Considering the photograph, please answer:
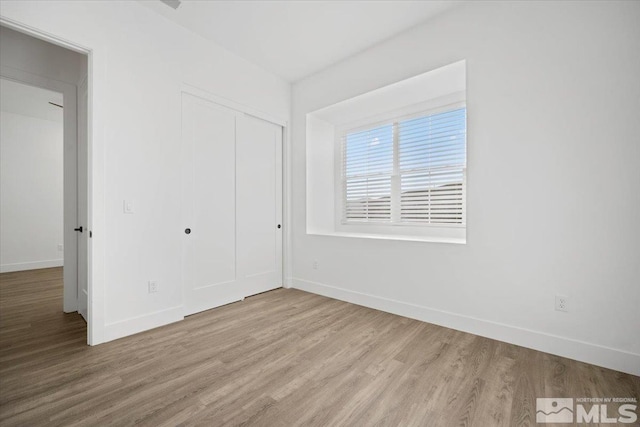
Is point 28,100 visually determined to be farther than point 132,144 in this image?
Yes

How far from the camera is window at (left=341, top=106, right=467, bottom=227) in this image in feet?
10.5

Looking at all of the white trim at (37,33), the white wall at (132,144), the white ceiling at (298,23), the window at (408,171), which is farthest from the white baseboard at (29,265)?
the window at (408,171)

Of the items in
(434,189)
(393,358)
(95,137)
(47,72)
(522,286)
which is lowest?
(393,358)

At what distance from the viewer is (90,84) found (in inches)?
92.9

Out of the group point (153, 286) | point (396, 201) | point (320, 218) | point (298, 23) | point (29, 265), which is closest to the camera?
point (153, 286)

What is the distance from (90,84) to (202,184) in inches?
50.2

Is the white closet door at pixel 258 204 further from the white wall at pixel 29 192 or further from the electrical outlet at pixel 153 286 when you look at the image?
the white wall at pixel 29 192

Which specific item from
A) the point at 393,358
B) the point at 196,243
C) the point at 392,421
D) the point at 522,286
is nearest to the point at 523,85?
the point at 522,286

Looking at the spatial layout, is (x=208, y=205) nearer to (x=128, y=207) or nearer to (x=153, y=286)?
(x=128, y=207)

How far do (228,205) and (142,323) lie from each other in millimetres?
1505

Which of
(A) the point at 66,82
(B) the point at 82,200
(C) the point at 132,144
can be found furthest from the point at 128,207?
(A) the point at 66,82

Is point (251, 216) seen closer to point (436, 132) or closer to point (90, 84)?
point (90, 84)

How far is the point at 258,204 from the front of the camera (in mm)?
3793

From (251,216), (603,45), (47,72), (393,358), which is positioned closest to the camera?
(603,45)
